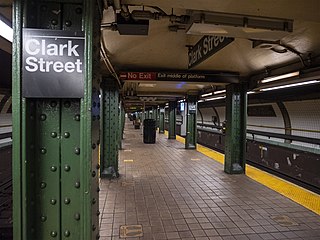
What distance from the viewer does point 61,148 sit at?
150 centimetres

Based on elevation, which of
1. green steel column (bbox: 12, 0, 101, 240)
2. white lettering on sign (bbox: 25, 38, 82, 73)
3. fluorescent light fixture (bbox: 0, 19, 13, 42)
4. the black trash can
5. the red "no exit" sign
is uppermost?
the red "no exit" sign

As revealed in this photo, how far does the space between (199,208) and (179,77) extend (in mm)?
3470

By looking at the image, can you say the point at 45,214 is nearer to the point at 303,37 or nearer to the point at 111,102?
the point at 303,37

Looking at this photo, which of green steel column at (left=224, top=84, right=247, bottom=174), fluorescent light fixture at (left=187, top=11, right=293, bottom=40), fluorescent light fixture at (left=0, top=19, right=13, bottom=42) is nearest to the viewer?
fluorescent light fixture at (left=187, top=11, right=293, bottom=40)

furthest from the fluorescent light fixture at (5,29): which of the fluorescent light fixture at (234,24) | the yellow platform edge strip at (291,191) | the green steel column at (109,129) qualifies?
the yellow platform edge strip at (291,191)

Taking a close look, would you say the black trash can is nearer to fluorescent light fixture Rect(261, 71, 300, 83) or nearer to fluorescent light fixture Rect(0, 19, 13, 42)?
fluorescent light fixture Rect(261, 71, 300, 83)

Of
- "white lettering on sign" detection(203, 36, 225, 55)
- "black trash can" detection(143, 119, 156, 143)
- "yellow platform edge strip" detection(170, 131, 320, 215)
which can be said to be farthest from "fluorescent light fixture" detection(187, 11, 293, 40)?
"black trash can" detection(143, 119, 156, 143)

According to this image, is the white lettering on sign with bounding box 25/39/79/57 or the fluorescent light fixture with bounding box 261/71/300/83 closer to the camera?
the white lettering on sign with bounding box 25/39/79/57

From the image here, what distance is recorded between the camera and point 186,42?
421cm

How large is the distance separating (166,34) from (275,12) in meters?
1.85

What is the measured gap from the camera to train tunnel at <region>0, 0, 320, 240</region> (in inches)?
56.3

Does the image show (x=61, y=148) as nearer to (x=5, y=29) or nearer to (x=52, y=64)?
(x=52, y=64)

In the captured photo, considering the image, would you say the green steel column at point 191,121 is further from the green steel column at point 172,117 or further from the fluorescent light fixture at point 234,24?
the fluorescent light fixture at point 234,24

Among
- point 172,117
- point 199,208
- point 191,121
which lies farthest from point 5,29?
point 172,117
